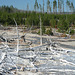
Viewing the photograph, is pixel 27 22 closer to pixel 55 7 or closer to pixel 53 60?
pixel 53 60

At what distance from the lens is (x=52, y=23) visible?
27.5 m

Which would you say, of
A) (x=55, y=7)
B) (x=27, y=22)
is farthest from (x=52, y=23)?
(x=55, y=7)

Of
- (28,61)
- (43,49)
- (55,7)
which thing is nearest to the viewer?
(28,61)

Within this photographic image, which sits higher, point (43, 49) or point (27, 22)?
point (27, 22)

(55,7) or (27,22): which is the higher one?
(55,7)

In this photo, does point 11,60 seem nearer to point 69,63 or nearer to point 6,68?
point 6,68

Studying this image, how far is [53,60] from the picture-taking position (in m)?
7.29

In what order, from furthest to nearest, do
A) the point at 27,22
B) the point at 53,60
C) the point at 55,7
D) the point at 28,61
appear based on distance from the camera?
the point at 55,7 → the point at 27,22 → the point at 53,60 → the point at 28,61

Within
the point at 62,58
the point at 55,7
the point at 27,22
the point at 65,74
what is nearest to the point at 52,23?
the point at 27,22

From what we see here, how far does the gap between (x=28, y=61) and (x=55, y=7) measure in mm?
49246

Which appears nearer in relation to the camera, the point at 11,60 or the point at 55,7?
the point at 11,60

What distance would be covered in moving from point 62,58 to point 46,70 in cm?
162

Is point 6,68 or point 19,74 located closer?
point 19,74

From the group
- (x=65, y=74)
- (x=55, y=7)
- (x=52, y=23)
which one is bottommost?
(x=65, y=74)
